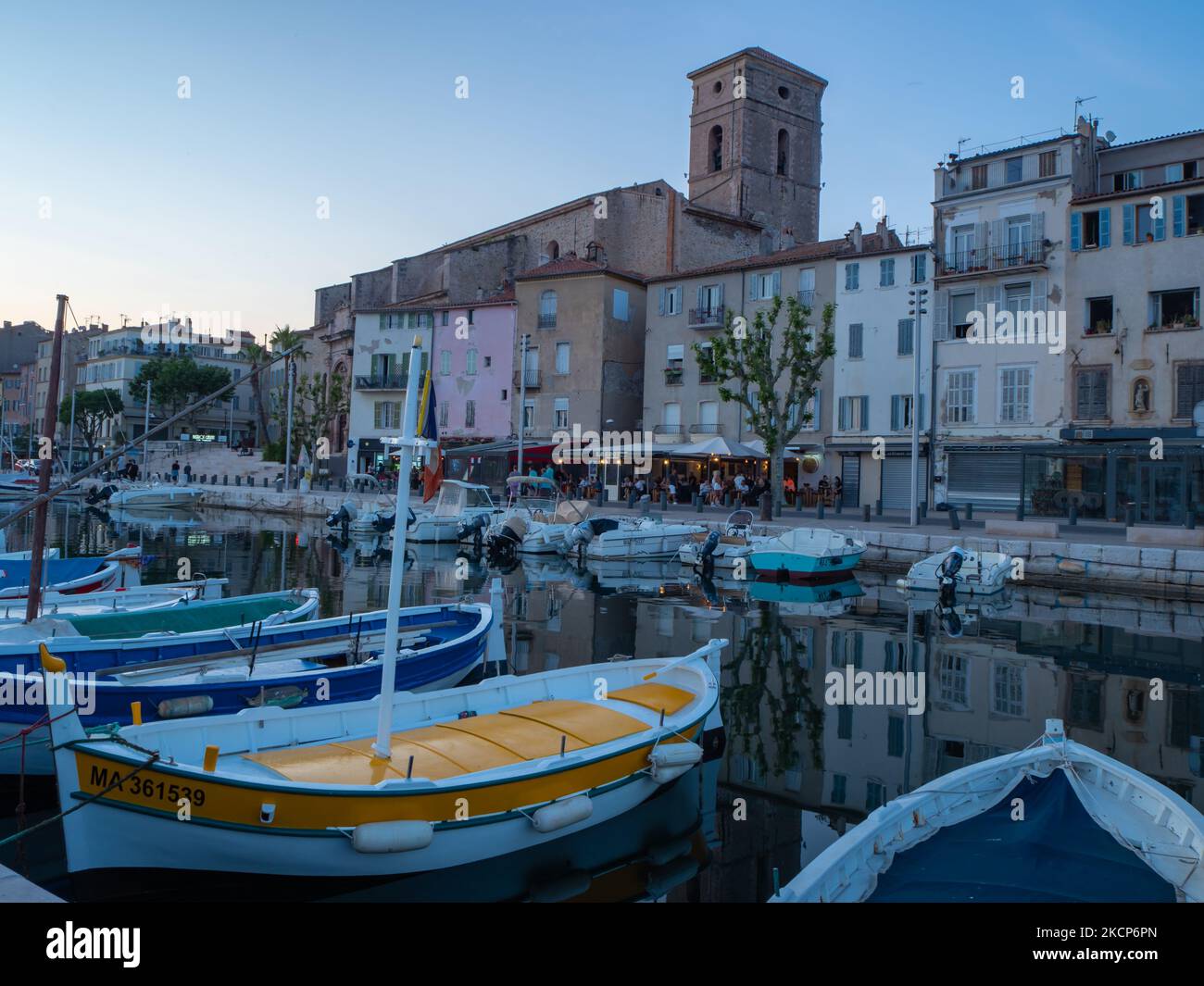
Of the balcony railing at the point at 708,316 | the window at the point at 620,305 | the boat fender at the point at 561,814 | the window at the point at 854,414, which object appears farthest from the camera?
the window at the point at 620,305

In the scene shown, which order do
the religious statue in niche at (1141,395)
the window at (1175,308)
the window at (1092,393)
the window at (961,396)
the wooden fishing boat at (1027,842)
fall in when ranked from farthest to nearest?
the window at (961,396) < the window at (1092,393) < the religious statue in niche at (1141,395) < the window at (1175,308) < the wooden fishing boat at (1027,842)

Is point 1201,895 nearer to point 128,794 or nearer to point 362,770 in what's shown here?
point 362,770

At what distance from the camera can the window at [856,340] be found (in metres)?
43.8

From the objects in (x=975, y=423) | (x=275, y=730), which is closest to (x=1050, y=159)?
(x=975, y=423)

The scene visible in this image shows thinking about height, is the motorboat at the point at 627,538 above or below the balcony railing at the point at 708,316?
below

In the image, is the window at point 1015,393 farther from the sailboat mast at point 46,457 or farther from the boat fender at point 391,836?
the boat fender at point 391,836

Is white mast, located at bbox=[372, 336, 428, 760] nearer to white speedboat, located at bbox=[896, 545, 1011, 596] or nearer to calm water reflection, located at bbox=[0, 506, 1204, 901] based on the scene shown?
calm water reflection, located at bbox=[0, 506, 1204, 901]

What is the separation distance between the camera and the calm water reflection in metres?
7.86

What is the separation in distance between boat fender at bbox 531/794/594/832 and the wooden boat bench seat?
0.46 m

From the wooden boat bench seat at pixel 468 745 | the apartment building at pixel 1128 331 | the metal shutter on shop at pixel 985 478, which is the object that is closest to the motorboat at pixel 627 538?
the metal shutter on shop at pixel 985 478

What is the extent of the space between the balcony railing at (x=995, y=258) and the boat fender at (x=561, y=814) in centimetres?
3615

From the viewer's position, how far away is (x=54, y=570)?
19125 millimetres

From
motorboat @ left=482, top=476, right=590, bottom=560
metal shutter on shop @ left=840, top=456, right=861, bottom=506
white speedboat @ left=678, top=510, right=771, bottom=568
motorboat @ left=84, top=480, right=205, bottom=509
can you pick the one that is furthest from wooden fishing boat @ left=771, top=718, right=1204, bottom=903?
motorboat @ left=84, top=480, right=205, bottom=509
